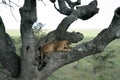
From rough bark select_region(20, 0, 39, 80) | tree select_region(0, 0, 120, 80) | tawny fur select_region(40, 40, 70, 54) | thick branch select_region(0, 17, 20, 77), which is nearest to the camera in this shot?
rough bark select_region(20, 0, 39, 80)

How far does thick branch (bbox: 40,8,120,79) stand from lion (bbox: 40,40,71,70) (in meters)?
0.13

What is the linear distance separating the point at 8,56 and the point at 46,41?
3.85 ft

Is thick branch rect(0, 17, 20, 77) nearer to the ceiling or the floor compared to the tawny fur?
nearer to the floor

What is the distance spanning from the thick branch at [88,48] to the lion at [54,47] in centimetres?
13

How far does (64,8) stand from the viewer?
1121 cm

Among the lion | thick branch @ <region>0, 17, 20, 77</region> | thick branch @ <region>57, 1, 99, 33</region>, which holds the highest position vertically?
thick branch @ <region>57, 1, 99, 33</region>

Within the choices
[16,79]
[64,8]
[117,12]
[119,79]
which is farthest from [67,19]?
[119,79]

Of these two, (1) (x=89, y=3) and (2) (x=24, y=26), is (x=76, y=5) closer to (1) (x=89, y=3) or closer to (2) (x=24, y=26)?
(1) (x=89, y=3)

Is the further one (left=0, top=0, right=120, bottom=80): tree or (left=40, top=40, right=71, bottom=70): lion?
A: (left=40, top=40, right=71, bottom=70): lion

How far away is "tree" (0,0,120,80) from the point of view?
10.3 metres

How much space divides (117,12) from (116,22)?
0.27m

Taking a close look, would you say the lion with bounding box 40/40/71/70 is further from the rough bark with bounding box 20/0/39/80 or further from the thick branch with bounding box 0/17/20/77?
the thick branch with bounding box 0/17/20/77

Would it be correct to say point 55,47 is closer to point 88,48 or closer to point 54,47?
point 54,47

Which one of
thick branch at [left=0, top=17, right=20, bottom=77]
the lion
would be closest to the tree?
thick branch at [left=0, top=17, right=20, bottom=77]
